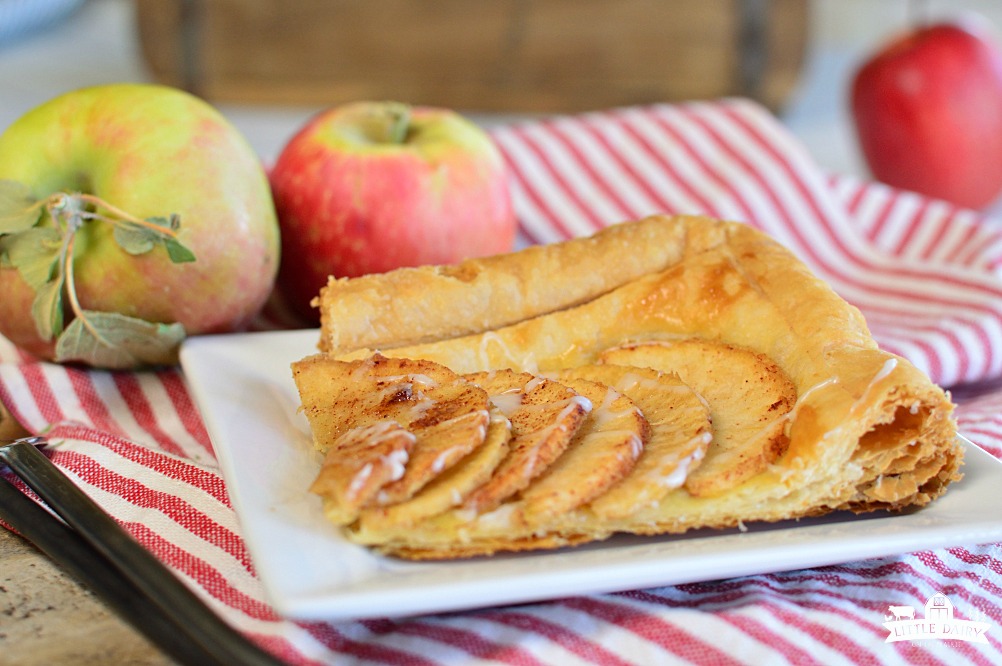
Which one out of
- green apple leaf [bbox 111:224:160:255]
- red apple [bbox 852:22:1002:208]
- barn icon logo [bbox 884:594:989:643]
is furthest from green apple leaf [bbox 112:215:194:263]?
red apple [bbox 852:22:1002:208]

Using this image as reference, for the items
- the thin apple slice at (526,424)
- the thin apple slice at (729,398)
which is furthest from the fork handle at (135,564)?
the thin apple slice at (729,398)

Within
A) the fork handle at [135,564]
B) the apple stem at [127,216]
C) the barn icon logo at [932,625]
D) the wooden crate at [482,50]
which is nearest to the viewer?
the fork handle at [135,564]

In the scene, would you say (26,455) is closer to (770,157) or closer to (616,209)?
(616,209)

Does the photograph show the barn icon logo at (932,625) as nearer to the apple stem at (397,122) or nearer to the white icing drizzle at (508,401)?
the white icing drizzle at (508,401)

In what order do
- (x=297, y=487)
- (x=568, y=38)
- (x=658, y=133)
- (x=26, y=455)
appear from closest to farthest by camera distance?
(x=297, y=487), (x=26, y=455), (x=658, y=133), (x=568, y=38)

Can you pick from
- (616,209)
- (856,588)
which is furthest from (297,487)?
(616,209)

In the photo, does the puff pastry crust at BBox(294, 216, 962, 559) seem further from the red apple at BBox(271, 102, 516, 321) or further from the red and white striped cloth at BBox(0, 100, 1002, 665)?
the red apple at BBox(271, 102, 516, 321)
